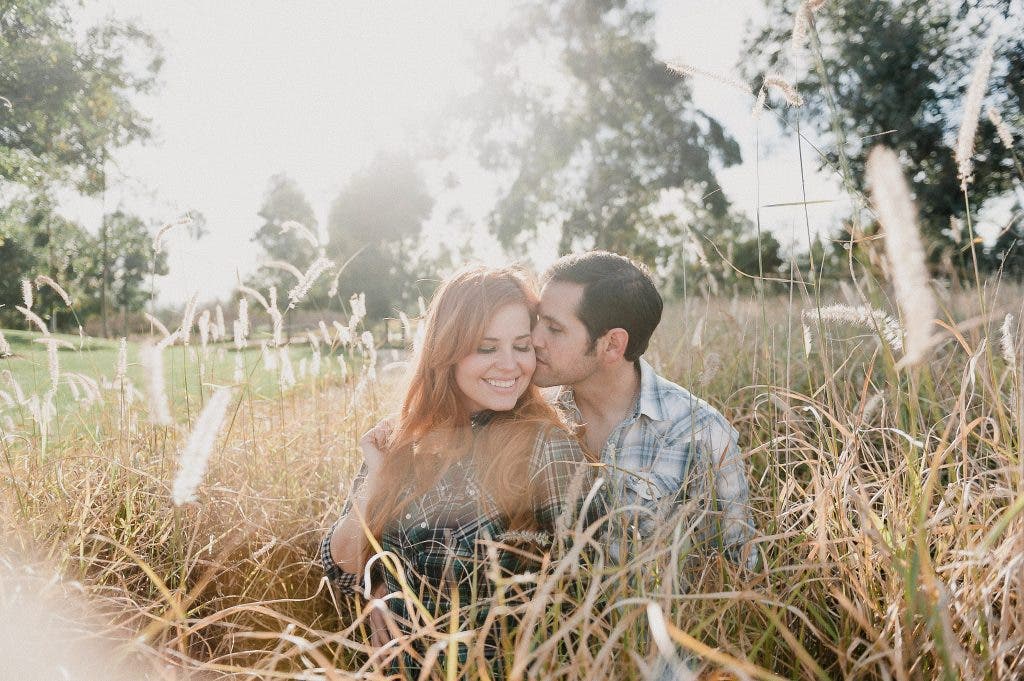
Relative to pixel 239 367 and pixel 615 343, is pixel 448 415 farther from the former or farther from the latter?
pixel 239 367

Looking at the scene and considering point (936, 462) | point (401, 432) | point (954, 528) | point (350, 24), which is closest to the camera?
point (936, 462)

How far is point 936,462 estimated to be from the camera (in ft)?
4.52

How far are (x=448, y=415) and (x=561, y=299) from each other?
774 mm

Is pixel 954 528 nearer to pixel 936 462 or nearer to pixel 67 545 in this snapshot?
pixel 936 462

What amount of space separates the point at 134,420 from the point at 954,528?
359cm

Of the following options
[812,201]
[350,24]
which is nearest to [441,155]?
[350,24]

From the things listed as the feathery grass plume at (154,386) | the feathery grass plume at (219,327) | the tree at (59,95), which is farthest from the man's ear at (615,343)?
the tree at (59,95)

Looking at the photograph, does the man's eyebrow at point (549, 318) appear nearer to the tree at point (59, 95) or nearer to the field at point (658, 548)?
the field at point (658, 548)

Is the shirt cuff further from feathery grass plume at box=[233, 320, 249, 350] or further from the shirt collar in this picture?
the shirt collar

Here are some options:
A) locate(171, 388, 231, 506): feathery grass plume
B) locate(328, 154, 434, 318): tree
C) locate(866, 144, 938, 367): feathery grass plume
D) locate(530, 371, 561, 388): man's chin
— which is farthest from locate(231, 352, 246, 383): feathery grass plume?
locate(328, 154, 434, 318): tree

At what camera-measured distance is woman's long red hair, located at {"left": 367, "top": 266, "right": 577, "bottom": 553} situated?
2459 millimetres

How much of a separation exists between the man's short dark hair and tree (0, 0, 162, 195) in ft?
39.4

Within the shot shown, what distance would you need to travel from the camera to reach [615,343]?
3.06 metres

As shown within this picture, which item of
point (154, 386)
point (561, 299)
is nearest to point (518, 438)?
point (561, 299)
